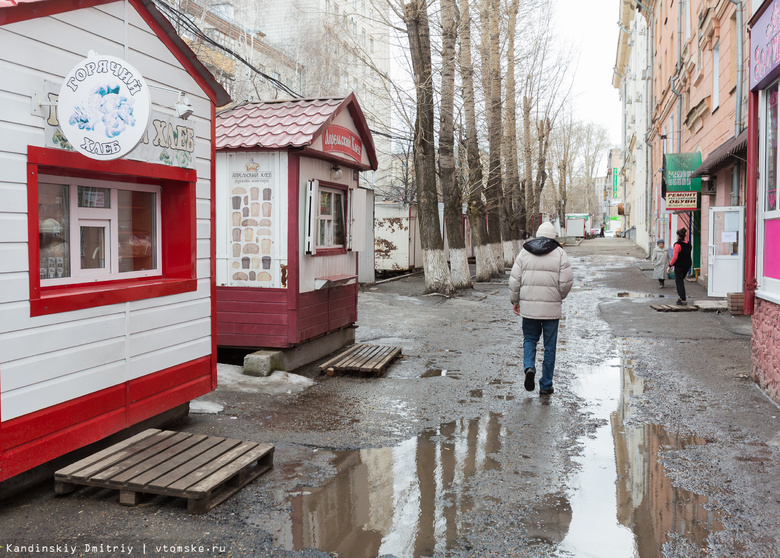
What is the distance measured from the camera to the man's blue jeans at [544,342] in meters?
6.88

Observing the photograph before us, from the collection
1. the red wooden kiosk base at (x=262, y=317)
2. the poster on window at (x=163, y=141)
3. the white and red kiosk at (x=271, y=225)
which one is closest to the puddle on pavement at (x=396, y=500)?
the poster on window at (x=163, y=141)

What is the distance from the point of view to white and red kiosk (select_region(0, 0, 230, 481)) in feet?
12.8

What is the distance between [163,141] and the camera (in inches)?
204

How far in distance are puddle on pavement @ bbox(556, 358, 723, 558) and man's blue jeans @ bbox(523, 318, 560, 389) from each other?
93 cm

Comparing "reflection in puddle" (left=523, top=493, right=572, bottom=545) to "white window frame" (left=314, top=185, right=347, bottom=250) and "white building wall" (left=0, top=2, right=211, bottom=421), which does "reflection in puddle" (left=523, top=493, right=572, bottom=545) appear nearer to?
"white building wall" (left=0, top=2, right=211, bottom=421)

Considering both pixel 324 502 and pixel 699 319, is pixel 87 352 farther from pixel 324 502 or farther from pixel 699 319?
pixel 699 319

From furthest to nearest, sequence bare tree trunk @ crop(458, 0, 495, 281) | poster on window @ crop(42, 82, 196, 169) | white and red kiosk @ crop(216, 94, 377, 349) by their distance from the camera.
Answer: bare tree trunk @ crop(458, 0, 495, 281) < white and red kiosk @ crop(216, 94, 377, 349) < poster on window @ crop(42, 82, 196, 169)

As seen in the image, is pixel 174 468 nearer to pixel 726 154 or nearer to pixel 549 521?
pixel 549 521

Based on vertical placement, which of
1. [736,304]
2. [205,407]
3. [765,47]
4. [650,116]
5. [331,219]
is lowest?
[205,407]

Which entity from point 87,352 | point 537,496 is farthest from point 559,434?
point 87,352

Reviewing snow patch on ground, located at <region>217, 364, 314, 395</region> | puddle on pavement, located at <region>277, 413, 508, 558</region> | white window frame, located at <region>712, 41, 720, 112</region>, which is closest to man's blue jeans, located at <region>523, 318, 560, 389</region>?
puddle on pavement, located at <region>277, 413, 508, 558</region>

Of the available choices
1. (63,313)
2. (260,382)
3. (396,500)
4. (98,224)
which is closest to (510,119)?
(260,382)

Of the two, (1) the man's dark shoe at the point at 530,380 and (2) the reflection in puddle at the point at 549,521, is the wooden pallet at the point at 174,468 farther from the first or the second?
(1) the man's dark shoe at the point at 530,380

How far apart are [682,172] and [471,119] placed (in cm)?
603
